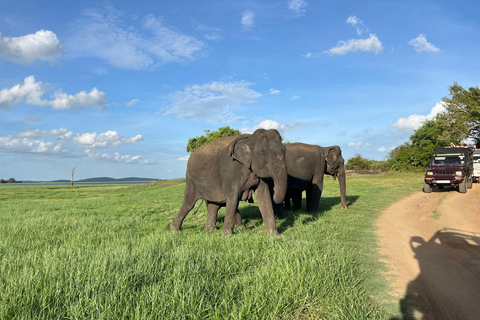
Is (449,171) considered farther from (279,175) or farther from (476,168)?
(279,175)

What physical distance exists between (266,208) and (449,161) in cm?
1872

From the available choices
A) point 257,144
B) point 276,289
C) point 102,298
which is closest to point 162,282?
point 102,298

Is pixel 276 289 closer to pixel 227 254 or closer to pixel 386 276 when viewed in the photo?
pixel 227 254

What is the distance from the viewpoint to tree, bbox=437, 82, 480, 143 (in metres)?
38.3

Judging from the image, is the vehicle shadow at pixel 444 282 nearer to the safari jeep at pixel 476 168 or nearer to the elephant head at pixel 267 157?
the elephant head at pixel 267 157

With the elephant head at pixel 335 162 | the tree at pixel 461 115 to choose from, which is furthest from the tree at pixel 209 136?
the elephant head at pixel 335 162

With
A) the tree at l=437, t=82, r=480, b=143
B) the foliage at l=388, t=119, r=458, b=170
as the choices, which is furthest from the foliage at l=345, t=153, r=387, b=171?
the tree at l=437, t=82, r=480, b=143

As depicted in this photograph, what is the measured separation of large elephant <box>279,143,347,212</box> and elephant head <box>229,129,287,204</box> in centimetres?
425

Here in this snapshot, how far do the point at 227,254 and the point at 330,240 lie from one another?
2859 millimetres

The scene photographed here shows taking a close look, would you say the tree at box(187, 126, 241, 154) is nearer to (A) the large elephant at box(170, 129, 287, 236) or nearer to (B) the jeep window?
(B) the jeep window

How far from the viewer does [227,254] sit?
5590 millimetres

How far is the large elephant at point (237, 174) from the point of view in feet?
22.1

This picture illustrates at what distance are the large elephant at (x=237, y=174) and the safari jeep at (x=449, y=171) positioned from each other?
1538 cm

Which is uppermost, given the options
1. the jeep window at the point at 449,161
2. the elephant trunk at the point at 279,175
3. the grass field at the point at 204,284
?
the jeep window at the point at 449,161
